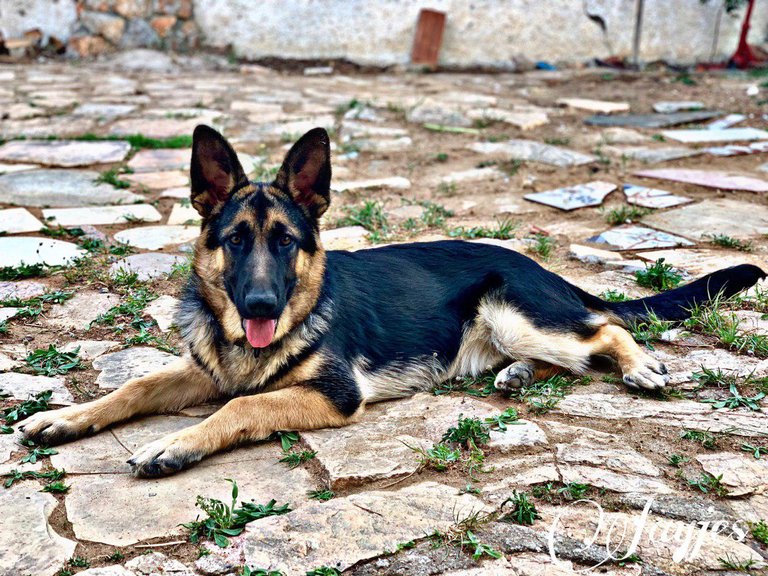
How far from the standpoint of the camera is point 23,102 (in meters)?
9.49

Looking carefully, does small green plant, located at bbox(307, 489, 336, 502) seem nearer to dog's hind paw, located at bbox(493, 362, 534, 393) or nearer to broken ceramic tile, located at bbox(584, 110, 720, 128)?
dog's hind paw, located at bbox(493, 362, 534, 393)

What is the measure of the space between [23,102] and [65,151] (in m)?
2.48

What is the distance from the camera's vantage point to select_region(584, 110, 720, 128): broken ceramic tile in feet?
29.6

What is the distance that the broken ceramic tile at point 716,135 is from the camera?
8297 mm

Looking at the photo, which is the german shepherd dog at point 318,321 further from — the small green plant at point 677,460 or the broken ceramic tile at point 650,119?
the broken ceramic tile at point 650,119

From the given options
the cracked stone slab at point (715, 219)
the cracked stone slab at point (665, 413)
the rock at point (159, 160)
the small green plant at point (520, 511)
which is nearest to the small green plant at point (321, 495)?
the small green plant at point (520, 511)

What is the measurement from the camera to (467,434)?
128 inches

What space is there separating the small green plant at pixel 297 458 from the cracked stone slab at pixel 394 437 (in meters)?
0.04

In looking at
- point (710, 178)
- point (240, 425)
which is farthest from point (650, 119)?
point (240, 425)

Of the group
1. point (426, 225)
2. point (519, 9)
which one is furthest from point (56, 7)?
point (426, 225)

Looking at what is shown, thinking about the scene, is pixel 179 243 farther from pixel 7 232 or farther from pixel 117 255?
pixel 7 232

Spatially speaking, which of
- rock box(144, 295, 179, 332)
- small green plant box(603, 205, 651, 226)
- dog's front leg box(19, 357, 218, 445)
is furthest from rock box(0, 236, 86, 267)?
small green plant box(603, 205, 651, 226)

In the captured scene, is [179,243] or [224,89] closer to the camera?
[179,243]

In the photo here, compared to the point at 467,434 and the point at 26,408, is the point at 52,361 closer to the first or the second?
the point at 26,408
